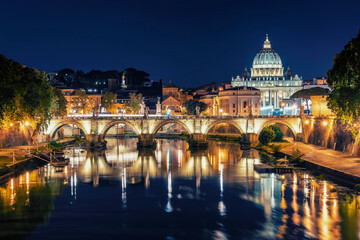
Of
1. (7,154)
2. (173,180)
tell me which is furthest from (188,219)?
(7,154)

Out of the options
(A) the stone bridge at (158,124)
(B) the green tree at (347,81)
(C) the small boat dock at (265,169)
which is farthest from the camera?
(A) the stone bridge at (158,124)

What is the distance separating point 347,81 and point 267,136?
27.2 m

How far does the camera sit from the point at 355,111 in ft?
131

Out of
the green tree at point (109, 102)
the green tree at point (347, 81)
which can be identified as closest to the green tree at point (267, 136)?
the green tree at point (347, 81)

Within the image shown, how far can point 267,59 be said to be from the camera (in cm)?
17212

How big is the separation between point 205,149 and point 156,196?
110 feet

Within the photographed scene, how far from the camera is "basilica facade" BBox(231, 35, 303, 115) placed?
158 meters

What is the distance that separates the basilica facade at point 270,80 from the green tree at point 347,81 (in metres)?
100

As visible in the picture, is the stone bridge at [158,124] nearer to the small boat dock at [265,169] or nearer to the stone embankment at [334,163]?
the stone embankment at [334,163]

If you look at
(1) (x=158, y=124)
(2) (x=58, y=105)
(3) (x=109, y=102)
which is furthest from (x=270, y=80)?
(2) (x=58, y=105)

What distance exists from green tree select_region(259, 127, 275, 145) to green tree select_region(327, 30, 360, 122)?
878 inches

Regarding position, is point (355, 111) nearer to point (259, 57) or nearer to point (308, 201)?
point (308, 201)

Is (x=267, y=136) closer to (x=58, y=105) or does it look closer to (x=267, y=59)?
(x=58, y=105)

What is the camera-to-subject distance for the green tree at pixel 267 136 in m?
65.2
